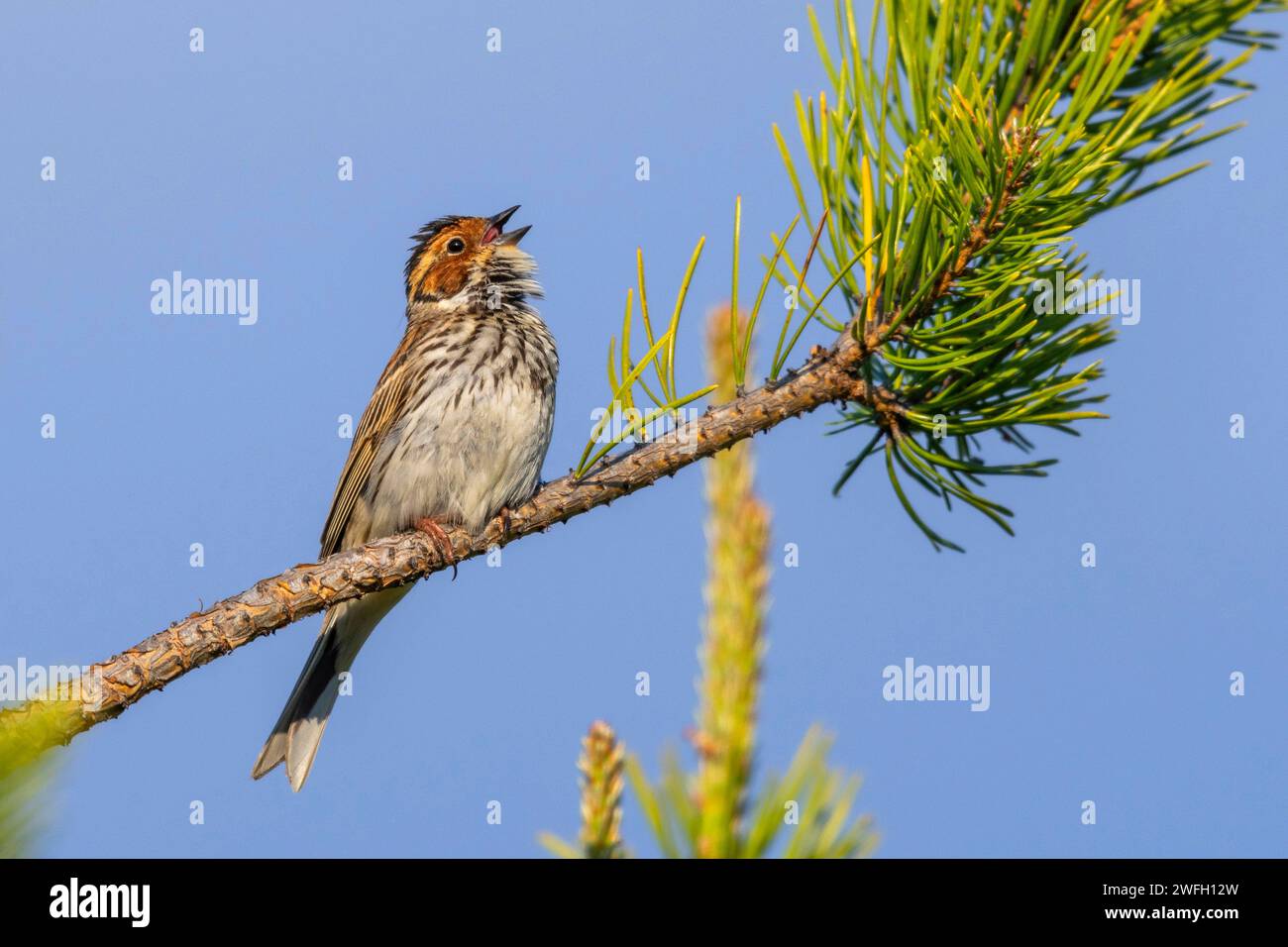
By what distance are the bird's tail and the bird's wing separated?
1.31 feet

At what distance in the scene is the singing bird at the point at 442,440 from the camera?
18.5 feet

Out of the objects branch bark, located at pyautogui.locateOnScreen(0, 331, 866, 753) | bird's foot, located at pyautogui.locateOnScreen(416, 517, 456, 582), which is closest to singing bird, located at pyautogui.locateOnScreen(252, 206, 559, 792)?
bird's foot, located at pyautogui.locateOnScreen(416, 517, 456, 582)

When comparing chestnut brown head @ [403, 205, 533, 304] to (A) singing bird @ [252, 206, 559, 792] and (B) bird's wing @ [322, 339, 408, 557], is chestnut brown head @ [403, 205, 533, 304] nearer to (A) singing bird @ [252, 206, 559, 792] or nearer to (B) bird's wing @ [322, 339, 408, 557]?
(A) singing bird @ [252, 206, 559, 792]

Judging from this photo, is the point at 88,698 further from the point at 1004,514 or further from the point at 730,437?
the point at 1004,514

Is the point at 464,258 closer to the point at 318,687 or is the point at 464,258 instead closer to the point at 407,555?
the point at 318,687

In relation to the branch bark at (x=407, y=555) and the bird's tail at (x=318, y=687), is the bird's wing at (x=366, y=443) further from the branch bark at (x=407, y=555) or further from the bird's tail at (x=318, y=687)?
the branch bark at (x=407, y=555)

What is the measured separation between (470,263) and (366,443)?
1.41 metres

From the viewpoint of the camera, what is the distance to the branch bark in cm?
303

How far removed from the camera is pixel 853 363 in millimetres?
3971

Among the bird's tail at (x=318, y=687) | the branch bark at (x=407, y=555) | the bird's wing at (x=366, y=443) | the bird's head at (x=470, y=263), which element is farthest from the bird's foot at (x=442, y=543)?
the bird's head at (x=470, y=263)

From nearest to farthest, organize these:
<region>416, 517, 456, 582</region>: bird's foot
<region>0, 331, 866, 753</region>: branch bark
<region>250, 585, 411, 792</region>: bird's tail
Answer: <region>0, 331, 866, 753</region>: branch bark
<region>416, 517, 456, 582</region>: bird's foot
<region>250, 585, 411, 792</region>: bird's tail

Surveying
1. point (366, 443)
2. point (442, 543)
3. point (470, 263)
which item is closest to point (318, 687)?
point (366, 443)

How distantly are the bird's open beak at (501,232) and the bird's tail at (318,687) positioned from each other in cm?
213
